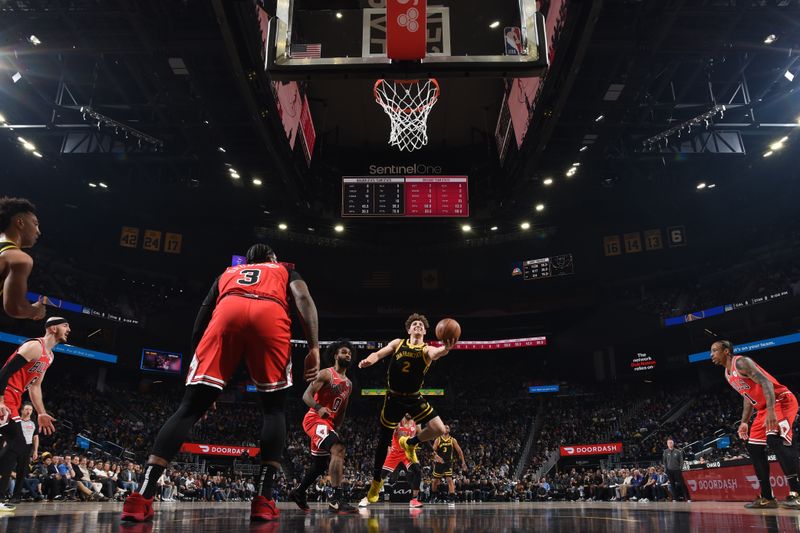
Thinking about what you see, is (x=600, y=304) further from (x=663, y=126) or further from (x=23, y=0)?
(x=23, y=0)

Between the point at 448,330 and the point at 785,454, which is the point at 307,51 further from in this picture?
the point at 785,454

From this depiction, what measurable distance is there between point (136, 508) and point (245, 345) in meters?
1.10

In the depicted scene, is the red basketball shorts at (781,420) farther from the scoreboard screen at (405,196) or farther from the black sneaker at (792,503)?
the scoreboard screen at (405,196)

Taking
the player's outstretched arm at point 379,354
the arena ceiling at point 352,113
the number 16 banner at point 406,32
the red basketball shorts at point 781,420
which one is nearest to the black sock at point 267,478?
the player's outstretched arm at point 379,354

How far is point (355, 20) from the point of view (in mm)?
7730

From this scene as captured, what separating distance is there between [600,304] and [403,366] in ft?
85.7

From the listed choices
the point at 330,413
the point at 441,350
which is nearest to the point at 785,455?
the point at 441,350

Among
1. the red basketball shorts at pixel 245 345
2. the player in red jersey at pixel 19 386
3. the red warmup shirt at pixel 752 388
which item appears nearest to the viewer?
the red basketball shorts at pixel 245 345

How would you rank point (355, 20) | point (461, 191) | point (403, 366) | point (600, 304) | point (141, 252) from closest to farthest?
1. point (403, 366)
2. point (355, 20)
3. point (461, 191)
4. point (141, 252)
5. point (600, 304)

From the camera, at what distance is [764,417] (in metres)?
6.59

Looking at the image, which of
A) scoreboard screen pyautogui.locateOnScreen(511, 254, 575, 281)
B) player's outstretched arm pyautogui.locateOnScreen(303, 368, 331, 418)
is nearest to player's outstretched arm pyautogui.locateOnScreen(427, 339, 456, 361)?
Result: player's outstretched arm pyautogui.locateOnScreen(303, 368, 331, 418)

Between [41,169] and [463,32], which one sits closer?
[463,32]

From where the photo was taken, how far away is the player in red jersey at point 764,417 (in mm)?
6363

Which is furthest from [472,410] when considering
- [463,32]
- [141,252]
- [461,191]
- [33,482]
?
[463,32]
